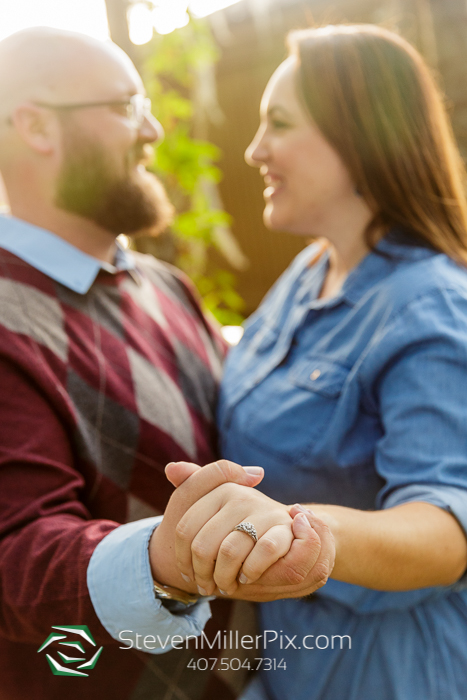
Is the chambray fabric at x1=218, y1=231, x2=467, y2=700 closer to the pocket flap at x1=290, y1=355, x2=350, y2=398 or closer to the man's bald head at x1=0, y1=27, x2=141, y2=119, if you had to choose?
the pocket flap at x1=290, y1=355, x2=350, y2=398

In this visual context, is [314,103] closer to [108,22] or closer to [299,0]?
[108,22]

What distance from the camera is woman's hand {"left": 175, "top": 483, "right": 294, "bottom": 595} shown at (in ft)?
1.98

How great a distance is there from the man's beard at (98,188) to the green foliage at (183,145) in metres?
1.29

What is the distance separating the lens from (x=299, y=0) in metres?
3.08

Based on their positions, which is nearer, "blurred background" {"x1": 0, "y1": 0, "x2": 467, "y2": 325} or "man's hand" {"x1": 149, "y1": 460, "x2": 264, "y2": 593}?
"man's hand" {"x1": 149, "y1": 460, "x2": 264, "y2": 593}

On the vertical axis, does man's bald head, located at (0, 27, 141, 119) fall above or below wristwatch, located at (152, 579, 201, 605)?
above

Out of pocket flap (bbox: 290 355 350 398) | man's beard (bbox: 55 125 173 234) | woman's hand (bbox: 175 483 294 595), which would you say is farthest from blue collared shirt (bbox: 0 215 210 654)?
man's beard (bbox: 55 125 173 234)

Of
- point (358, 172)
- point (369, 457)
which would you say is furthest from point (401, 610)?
point (358, 172)

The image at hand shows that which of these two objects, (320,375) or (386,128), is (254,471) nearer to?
(320,375)

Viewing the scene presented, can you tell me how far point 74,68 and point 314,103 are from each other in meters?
0.53

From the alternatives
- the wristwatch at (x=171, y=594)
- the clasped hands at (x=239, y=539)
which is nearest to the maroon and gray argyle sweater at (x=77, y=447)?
the wristwatch at (x=171, y=594)

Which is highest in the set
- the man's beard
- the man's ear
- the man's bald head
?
the man's bald head

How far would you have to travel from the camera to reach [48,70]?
1.20m

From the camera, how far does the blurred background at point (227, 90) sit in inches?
92.3
